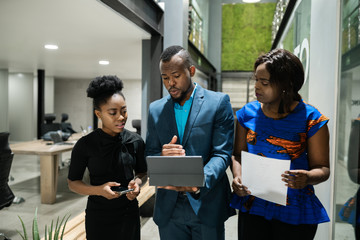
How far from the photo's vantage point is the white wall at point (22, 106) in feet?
36.1

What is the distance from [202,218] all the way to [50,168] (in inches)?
147

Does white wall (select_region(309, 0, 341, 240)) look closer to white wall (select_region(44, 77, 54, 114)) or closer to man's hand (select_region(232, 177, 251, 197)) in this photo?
man's hand (select_region(232, 177, 251, 197))

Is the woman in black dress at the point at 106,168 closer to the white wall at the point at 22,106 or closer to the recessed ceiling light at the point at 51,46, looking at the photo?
the recessed ceiling light at the point at 51,46

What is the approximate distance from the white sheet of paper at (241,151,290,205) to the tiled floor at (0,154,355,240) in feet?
2.34

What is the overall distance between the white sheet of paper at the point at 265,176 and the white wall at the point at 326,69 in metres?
0.90

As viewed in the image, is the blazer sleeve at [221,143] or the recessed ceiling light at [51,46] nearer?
the blazer sleeve at [221,143]

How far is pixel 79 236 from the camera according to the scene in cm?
232

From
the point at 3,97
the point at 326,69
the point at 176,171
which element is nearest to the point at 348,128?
the point at 326,69

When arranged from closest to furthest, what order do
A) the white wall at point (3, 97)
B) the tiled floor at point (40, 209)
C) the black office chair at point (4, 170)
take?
the black office chair at point (4, 170)
the tiled floor at point (40, 209)
the white wall at point (3, 97)

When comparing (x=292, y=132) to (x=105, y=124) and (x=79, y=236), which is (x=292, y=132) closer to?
(x=105, y=124)

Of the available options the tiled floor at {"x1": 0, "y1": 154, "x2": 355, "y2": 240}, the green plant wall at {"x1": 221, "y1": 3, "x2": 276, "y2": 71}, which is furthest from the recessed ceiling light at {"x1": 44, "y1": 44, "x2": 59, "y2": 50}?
the green plant wall at {"x1": 221, "y1": 3, "x2": 276, "y2": 71}

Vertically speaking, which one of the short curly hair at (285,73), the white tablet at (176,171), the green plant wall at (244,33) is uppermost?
the green plant wall at (244,33)

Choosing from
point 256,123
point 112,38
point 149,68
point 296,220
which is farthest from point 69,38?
point 296,220

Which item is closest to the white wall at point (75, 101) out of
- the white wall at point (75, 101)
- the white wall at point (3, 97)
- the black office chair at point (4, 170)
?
the white wall at point (75, 101)
